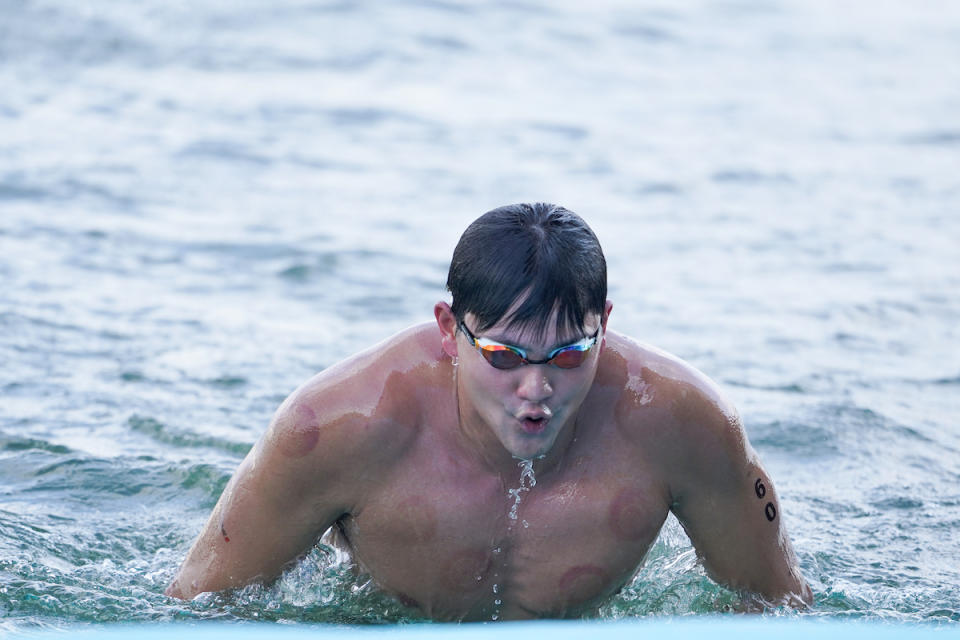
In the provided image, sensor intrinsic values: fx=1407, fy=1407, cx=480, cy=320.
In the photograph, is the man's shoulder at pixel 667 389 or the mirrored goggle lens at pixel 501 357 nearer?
the mirrored goggle lens at pixel 501 357

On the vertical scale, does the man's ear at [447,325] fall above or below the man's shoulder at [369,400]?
above

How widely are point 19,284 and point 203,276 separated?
1.04m

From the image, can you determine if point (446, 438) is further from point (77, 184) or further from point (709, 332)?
point (77, 184)

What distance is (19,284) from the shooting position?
7.92 m

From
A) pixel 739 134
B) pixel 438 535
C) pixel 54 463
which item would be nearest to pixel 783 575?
pixel 438 535

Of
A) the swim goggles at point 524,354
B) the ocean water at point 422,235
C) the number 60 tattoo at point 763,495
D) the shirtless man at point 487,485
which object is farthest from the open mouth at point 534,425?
the ocean water at point 422,235

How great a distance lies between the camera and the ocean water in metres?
5.33

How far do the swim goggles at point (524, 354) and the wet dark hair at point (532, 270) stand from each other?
0.14ft

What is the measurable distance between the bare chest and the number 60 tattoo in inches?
10.4

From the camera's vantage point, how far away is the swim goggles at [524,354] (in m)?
3.39

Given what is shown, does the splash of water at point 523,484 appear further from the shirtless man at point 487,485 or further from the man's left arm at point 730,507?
the man's left arm at point 730,507

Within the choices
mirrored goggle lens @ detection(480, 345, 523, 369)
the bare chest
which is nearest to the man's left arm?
the bare chest

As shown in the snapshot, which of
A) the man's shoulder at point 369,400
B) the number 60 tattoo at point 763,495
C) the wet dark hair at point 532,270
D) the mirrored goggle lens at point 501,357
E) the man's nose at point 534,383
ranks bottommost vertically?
the number 60 tattoo at point 763,495

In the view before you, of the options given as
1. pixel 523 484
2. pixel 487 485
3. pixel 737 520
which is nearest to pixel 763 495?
pixel 737 520
